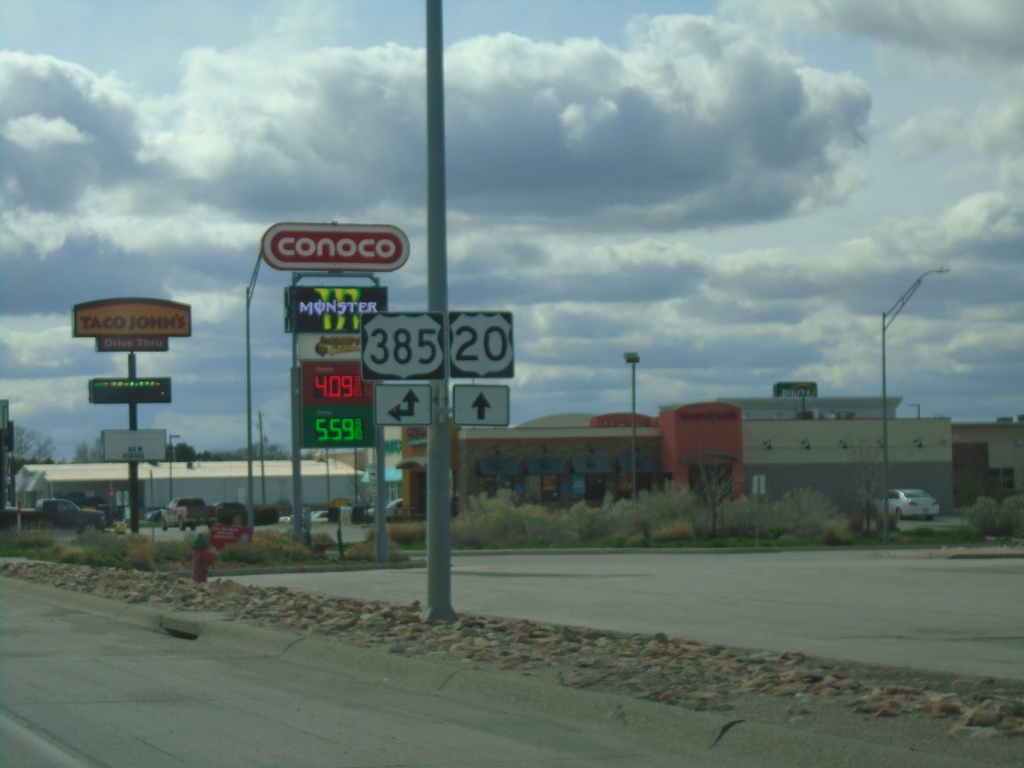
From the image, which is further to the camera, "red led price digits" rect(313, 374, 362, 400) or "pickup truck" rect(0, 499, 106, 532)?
"pickup truck" rect(0, 499, 106, 532)

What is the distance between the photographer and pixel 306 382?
1098 inches

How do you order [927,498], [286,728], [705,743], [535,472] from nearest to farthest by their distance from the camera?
[705,743], [286,728], [927,498], [535,472]

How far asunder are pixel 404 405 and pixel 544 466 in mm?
49994

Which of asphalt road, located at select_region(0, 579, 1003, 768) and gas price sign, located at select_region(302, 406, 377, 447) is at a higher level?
gas price sign, located at select_region(302, 406, 377, 447)

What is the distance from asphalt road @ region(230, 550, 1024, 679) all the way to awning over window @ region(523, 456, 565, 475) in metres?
30.4

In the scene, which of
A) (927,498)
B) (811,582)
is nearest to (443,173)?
(811,582)

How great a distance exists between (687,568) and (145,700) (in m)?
19.6

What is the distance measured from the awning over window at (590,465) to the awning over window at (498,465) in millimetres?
3111

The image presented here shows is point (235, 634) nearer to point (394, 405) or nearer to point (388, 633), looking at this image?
point (388, 633)

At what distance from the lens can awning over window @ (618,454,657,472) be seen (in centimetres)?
6328

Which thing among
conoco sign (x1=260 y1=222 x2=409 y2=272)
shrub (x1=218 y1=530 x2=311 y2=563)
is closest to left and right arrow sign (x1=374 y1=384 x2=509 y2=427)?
shrub (x1=218 y1=530 x2=311 y2=563)

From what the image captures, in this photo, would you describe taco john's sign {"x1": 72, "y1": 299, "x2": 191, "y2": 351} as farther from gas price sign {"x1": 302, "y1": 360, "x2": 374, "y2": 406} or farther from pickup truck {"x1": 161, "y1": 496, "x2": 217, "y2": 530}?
gas price sign {"x1": 302, "y1": 360, "x2": 374, "y2": 406}

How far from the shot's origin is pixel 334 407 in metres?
28.0

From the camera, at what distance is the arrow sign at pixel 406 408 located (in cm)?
1330
